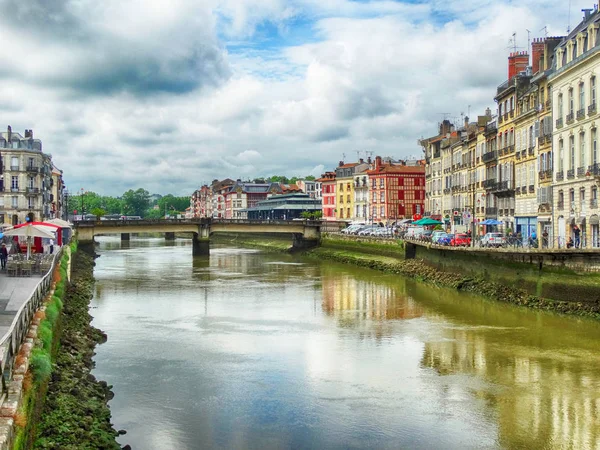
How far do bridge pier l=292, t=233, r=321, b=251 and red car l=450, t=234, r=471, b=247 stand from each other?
31.4 m

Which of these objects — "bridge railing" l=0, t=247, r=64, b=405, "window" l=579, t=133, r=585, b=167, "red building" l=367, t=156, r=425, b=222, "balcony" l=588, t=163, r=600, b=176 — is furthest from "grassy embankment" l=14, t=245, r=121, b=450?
"red building" l=367, t=156, r=425, b=222

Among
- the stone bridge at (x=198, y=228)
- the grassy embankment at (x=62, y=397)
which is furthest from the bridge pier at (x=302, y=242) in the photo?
the grassy embankment at (x=62, y=397)

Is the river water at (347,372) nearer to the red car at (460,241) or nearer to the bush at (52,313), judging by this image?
the bush at (52,313)

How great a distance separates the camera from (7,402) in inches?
444

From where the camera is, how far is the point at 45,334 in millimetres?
17188

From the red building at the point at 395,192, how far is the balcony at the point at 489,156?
3249 cm

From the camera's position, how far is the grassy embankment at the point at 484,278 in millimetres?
31456

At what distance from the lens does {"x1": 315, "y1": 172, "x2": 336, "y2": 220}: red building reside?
339ft

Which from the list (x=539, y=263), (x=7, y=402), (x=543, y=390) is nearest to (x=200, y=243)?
(x=539, y=263)

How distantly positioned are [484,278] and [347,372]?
20.2 metres

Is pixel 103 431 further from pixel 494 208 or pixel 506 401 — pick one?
pixel 494 208

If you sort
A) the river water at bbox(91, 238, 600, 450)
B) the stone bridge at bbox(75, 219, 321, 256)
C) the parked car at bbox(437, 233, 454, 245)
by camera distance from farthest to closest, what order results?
the stone bridge at bbox(75, 219, 321, 256)
the parked car at bbox(437, 233, 454, 245)
the river water at bbox(91, 238, 600, 450)

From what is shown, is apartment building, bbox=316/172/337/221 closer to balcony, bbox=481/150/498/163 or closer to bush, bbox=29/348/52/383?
balcony, bbox=481/150/498/163

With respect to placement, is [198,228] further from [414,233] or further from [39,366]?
[39,366]
